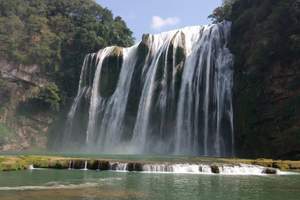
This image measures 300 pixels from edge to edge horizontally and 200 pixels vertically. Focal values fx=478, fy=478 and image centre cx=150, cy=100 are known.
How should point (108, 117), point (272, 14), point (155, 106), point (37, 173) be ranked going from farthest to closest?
point (108, 117) < point (155, 106) < point (272, 14) < point (37, 173)

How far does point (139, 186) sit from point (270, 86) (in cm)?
2354

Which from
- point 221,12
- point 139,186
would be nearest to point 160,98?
point 221,12

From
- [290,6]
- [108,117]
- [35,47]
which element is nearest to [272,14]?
[290,6]

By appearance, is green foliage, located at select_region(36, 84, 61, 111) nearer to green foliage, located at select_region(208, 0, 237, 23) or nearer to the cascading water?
the cascading water

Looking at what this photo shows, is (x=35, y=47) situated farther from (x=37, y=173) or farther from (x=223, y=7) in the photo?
(x=37, y=173)

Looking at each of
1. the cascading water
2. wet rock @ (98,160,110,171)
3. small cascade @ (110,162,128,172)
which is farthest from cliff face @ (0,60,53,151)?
small cascade @ (110,162,128,172)

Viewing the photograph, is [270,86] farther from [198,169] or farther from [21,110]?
[21,110]

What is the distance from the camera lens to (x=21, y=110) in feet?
212

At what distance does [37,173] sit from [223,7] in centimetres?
4547

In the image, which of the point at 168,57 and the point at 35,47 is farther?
the point at 35,47

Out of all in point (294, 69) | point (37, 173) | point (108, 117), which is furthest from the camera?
point (108, 117)

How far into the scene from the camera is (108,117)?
2199 inches

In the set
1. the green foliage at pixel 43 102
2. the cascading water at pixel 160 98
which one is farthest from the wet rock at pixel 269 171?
the green foliage at pixel 43 102

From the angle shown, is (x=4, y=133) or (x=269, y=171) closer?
(x=269, y=171)
